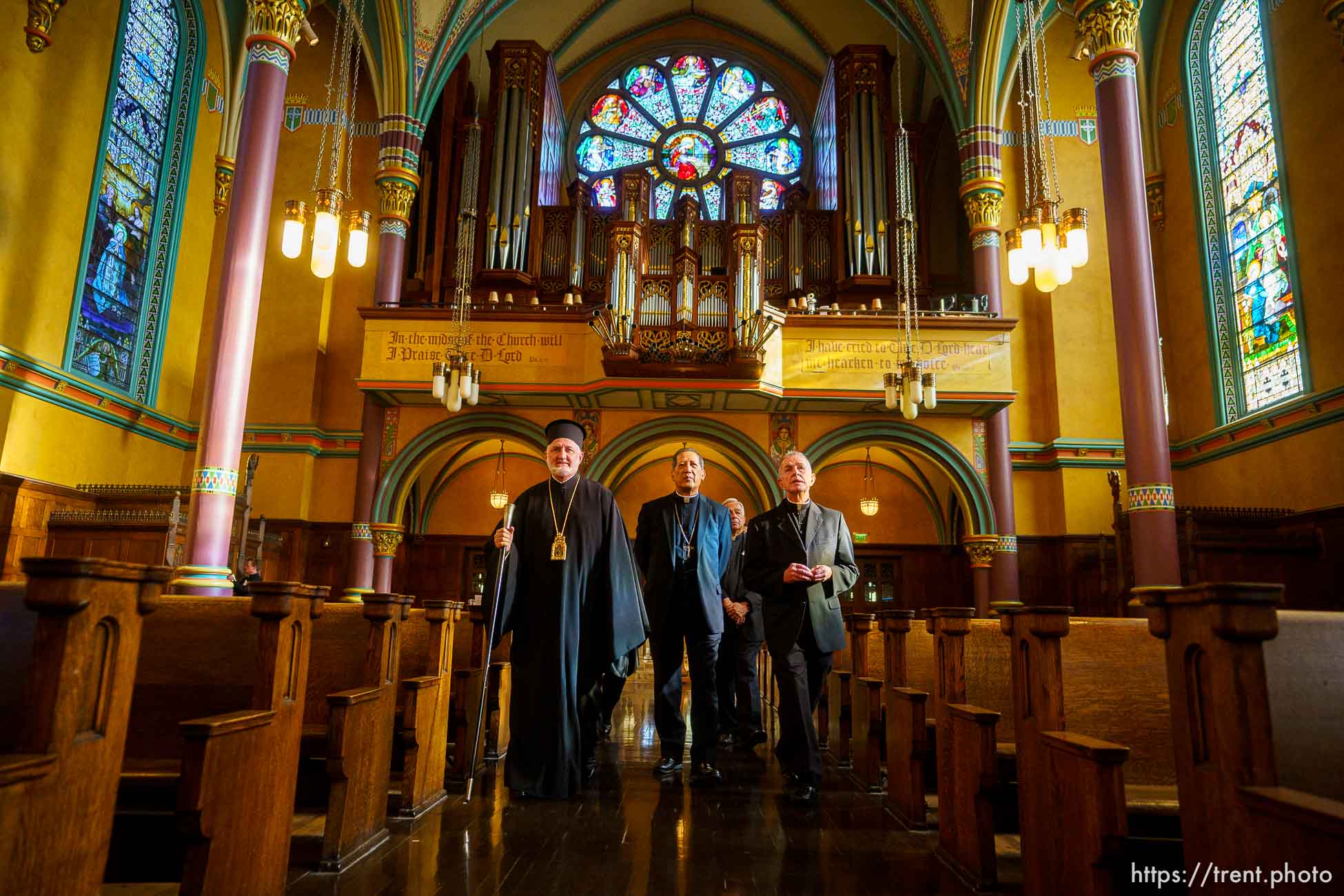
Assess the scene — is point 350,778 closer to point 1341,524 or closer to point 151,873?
point 151,873

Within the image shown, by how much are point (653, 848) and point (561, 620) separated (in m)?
1.44

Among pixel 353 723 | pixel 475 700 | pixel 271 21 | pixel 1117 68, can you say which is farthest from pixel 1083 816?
pixel 271 21

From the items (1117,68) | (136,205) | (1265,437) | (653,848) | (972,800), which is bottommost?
(653,848)

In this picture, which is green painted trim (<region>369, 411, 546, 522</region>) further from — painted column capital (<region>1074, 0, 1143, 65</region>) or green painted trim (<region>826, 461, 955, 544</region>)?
painted column capital (<region>1074, 0, 1143, 65</region>)

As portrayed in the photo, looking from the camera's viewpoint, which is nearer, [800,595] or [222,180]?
[800,595]

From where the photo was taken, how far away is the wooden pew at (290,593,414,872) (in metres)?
3.21

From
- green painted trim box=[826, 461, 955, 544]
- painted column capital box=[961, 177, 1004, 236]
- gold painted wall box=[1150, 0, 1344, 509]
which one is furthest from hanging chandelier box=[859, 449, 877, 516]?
gold painted wall box=[1150, 0, 1344, 509]

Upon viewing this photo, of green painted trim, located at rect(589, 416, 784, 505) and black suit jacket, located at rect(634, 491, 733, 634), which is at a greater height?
green painted trim, located at rect(589, 416, 784, 505)

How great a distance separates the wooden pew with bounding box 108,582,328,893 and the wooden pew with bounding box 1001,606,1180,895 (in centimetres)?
250

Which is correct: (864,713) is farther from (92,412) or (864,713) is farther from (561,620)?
(92,412)

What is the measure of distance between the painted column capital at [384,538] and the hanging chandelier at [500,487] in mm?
1847

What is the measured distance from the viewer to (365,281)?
14.2 meters

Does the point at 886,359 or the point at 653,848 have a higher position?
the point at 886,359

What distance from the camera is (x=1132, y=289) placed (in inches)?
337
